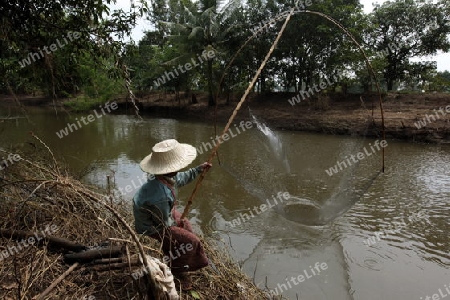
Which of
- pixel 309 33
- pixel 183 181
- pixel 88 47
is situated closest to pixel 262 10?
pixel 309 33

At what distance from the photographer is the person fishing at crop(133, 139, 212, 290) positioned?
220 centimetres

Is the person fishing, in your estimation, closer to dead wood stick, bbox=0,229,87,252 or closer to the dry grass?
the dry grass

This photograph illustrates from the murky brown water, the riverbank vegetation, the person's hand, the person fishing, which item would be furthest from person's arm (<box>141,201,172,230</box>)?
the riverbank vegetation

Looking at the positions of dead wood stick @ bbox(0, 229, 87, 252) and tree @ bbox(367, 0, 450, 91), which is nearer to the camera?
dead wood stick @ bbox(0, 229, 87, 252)

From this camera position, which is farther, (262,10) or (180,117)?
(180,117)

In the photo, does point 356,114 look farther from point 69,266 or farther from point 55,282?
point 55,282

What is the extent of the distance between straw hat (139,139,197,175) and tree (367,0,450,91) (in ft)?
43.7

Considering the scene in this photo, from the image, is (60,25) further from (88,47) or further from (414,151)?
(414,151)

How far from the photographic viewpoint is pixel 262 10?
1482 centimetres

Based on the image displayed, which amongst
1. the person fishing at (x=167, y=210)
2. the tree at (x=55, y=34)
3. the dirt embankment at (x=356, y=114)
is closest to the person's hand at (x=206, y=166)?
the person fishing at (x=167, y=210)

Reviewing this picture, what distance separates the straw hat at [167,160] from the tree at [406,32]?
1333 centimetres

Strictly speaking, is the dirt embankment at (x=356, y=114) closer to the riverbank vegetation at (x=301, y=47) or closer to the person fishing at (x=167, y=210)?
the riverbank vegetation at (x=301, y=47)

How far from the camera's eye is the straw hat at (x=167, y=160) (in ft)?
7.20

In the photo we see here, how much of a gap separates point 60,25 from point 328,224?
418cm
